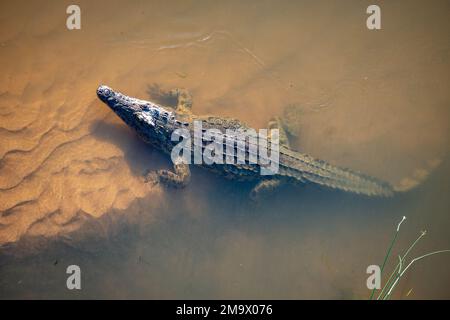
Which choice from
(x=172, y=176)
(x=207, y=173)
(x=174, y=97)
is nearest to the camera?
(x=172, y=176)

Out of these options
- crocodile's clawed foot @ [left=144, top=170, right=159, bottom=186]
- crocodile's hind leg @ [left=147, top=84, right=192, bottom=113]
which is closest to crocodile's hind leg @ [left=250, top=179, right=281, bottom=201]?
crocodile's clawed foot @ [left=144, top=170, right=159, bottom=186]

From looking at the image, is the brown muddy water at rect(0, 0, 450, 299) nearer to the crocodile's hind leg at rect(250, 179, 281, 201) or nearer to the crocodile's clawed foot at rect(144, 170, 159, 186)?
the crocodile's clawed foot at rect(144, 170, 159, 186)

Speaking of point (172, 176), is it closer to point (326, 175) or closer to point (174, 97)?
point (174, 97)

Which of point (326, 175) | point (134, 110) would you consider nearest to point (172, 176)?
point (134, 110)

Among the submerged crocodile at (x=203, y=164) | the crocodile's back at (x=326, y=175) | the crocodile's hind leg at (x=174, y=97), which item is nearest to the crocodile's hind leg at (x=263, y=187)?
the submerged crocodile at (x=203, y=164)

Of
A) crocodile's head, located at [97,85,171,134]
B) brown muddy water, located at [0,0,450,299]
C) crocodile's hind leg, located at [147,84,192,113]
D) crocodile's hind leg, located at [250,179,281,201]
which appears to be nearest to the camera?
brown muddy water, located at [0,0,450,299]

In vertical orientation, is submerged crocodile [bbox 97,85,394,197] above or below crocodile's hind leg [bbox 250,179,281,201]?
above
